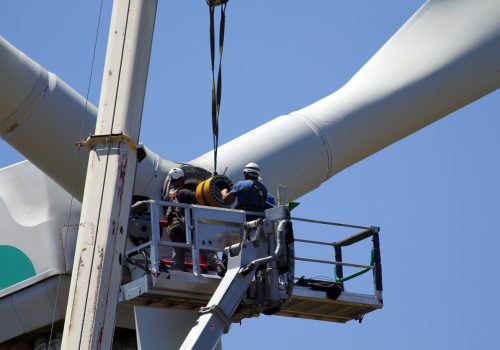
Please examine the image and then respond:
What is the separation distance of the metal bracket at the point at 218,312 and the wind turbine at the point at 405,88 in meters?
6.53

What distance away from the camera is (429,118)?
22.6 metres

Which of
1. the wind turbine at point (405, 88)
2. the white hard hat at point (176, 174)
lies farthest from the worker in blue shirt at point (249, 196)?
the wind turbine at point (405, 88)

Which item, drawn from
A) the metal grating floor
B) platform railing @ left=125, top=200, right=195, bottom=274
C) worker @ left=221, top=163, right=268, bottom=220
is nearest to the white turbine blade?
worker @ left=221, top=163, right=268, bottom=220

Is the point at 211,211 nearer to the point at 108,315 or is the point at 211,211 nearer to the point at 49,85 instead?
the point at 108,315

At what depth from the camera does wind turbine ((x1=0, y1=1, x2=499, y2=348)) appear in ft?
72.4

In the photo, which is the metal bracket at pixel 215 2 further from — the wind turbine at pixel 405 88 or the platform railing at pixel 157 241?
A: the wind turbine at pixel 405 88

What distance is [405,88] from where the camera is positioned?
22250 mm

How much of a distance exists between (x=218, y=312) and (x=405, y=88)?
26.3 ft

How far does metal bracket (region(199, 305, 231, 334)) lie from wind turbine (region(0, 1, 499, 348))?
257 inches

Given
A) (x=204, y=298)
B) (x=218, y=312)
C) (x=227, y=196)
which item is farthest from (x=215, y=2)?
(x=218, y=312)

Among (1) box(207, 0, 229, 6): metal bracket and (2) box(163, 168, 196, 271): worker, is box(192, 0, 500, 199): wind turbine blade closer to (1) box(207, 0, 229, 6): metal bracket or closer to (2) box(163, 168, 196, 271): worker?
(2) box(163, 168, 196, 271): worker

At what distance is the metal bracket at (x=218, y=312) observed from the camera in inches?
601

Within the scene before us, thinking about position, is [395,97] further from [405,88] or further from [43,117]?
[43,117]

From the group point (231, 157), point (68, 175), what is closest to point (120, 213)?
point (68, 175)
